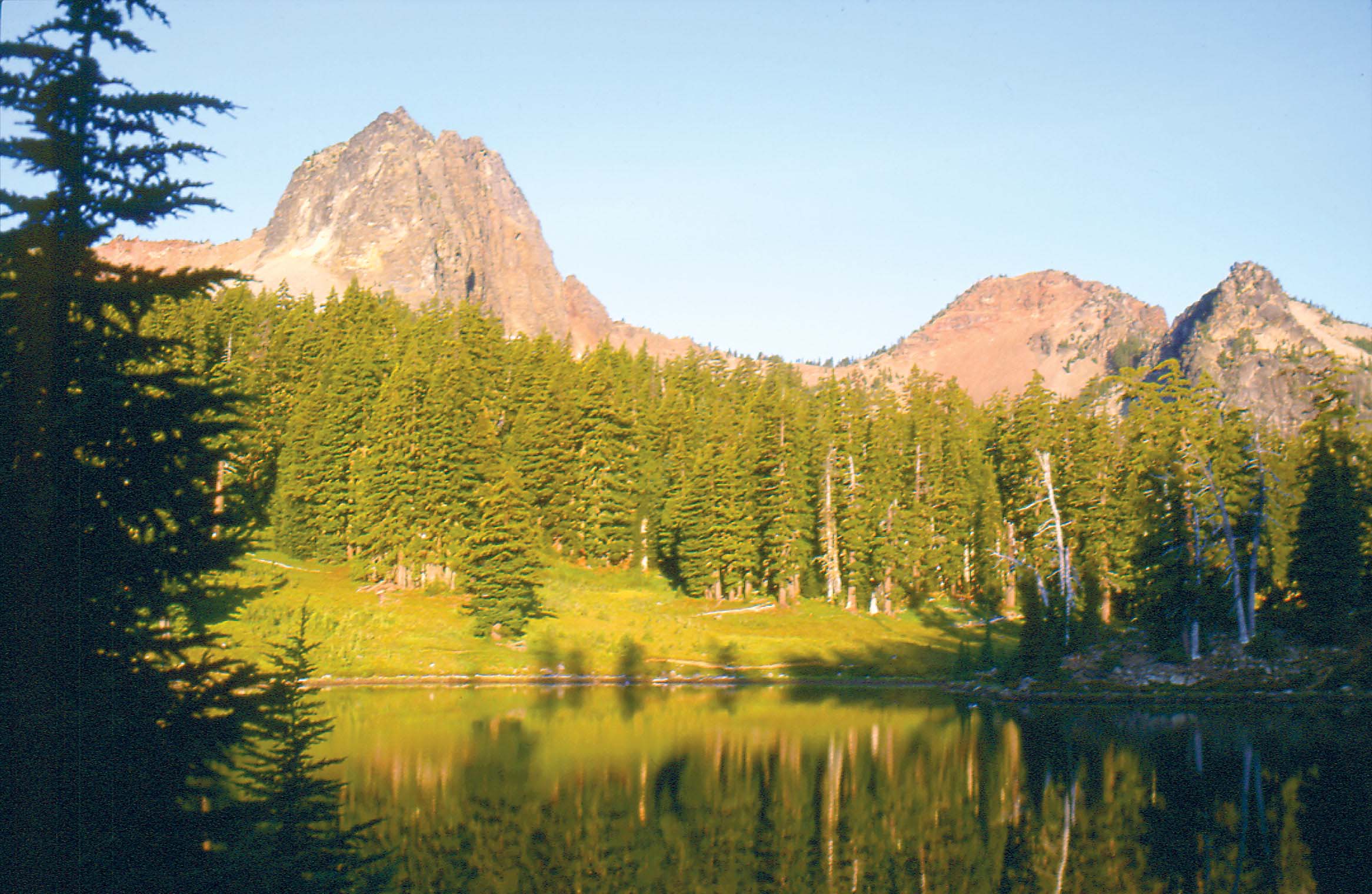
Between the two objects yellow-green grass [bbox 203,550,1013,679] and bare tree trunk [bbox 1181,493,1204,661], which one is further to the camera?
yellow-green grass [bbox 203,550,1013,679]

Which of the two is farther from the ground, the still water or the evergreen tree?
the evergreen tree

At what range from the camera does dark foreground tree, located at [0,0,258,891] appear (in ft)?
37.9

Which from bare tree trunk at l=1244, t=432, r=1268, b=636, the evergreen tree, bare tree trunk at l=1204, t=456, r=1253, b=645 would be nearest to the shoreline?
bare tree trunk at l=1204, t=456, r=1253, b=645

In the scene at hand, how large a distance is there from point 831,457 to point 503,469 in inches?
1006

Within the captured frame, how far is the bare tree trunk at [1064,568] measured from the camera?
2410 inches

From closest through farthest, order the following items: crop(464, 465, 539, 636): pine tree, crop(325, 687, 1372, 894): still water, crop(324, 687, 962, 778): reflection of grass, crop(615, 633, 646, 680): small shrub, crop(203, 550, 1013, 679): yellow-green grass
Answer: crop(325, 687, 1372, 894): still water, crop(324, 687, 962, 778): reflection of grass, crop(203, 550, 1013, 679): yellow-green grass, crop(615, 633, 646, 680): small shrub, crop(464, 465, 539, 636): pine tree

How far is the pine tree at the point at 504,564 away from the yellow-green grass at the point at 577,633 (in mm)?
1440

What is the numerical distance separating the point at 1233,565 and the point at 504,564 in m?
39.0

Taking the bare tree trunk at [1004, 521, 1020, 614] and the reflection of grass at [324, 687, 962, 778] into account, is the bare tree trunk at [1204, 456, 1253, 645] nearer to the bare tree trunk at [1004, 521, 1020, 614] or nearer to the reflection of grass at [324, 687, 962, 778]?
the reflection of grass at [324, 687, 962, 778]

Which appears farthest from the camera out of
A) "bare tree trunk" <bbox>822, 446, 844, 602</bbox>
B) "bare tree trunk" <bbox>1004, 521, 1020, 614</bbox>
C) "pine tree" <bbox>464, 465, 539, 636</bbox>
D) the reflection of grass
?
"bare tree trunk" <bbox>1004, 521, 1020, 614</bbox>

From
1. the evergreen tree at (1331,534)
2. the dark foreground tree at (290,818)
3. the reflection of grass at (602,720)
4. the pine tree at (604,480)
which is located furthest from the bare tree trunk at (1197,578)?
the dark foreground tree at (290,818)

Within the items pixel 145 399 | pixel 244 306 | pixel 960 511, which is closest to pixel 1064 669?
pixel 960 511

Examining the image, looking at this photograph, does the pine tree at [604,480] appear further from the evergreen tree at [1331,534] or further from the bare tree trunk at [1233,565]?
the evergreen tree at [1331,534]

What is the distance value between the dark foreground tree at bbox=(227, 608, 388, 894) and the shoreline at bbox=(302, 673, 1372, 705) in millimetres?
36250
